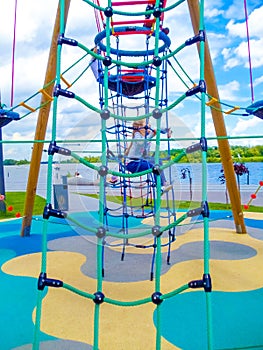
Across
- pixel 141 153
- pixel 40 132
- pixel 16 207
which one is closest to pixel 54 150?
pixel 141 153

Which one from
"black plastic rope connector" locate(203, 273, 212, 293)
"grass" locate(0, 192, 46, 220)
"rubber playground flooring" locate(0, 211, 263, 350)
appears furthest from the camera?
"grass" locate(0, 192, 46, 220)

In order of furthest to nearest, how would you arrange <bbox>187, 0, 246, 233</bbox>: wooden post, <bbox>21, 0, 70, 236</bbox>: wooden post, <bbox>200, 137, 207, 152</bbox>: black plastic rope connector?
<bbox>21, 0, 70, 236</bbox>: wooden post, <bbox>187, 0, 246, 233</bbox>: wooden post, <bbox>200, 137, 207, 152</bbox>: black plastic rope connector

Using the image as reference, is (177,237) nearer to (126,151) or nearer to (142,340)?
(126,151)

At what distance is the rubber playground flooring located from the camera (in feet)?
5.60

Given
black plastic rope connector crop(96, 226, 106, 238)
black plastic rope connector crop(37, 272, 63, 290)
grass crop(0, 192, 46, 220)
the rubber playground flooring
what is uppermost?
black plastic rope connector crop(96, 226, 106, 238)

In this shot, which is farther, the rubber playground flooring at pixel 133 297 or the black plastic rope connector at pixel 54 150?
the rubber playground flooring at pixel 133 297

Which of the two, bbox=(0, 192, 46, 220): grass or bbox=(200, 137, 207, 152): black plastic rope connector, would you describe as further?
bbox=(0, 192, 46, 220): grass

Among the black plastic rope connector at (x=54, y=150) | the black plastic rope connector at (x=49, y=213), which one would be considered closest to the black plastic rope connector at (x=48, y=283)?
the black plastic rope connector at (x=49, y=213)

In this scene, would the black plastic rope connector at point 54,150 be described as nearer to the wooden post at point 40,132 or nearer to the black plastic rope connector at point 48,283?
the black plastic rope connector at point 48,283

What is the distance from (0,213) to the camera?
238 inches

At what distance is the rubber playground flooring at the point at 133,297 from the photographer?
1.71 m

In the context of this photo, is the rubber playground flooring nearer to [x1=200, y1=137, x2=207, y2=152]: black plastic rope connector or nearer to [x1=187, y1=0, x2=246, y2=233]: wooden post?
[x1=187, y1=0, x2=246, y2=233]: wooden post

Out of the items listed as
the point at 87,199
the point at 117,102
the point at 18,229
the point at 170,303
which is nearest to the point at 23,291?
the point at 170,303

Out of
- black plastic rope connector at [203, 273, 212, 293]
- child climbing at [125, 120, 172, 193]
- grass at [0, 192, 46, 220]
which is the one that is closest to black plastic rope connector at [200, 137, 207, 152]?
black plastic rope connector at [203, 273, 212, 293]
